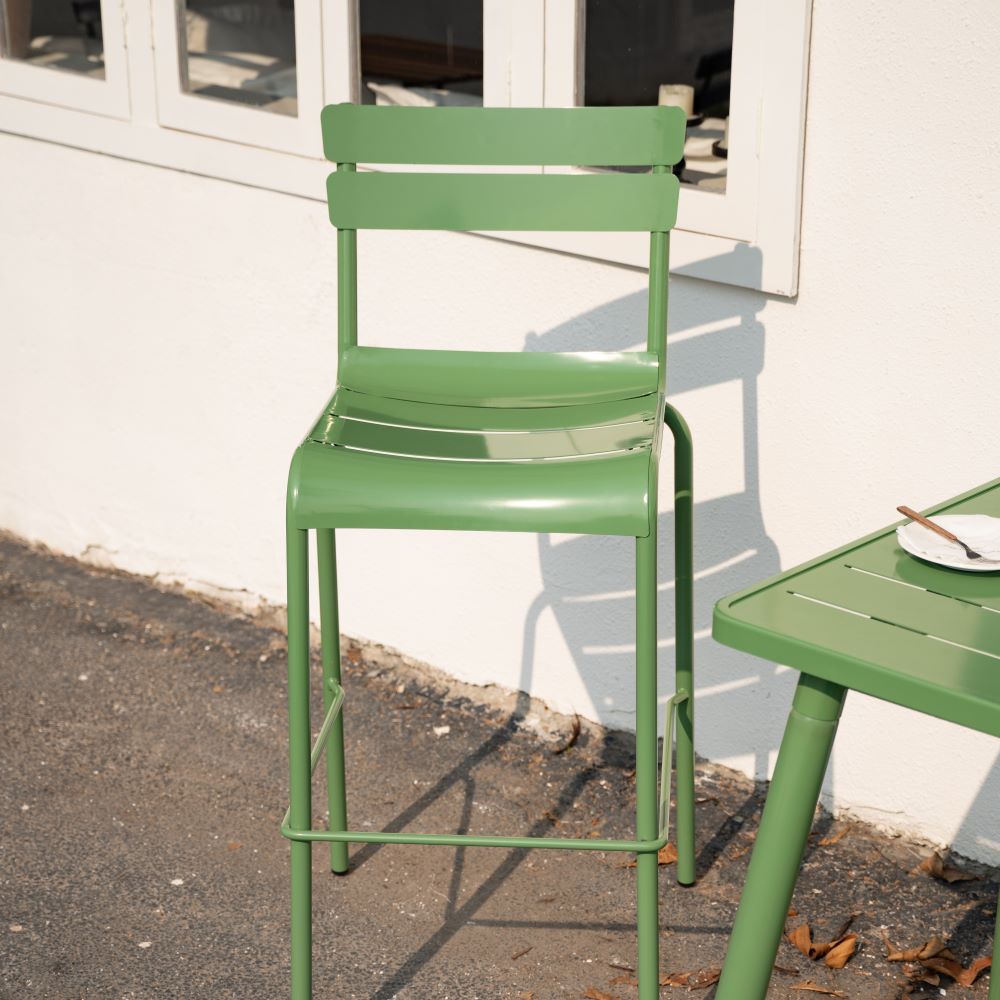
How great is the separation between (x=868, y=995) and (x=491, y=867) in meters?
0.66

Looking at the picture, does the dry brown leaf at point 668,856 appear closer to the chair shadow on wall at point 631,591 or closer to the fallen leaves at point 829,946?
the chair shadow on wall at point 631,591

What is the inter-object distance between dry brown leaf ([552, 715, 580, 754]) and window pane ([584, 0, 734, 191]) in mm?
1044

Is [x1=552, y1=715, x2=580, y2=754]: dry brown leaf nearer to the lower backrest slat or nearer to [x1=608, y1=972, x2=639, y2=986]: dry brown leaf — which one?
[x1=608, y1=972, x2=639, y2=986]: dry brown leaf

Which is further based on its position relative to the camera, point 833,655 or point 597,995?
point 597,995

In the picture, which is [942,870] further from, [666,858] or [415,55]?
[415,55]

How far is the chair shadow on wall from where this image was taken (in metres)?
2.61

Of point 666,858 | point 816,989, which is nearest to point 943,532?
point 816,989

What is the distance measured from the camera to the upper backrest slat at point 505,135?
2.16 metres

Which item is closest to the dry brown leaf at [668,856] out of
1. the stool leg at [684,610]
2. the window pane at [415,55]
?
the stool leg at [684,610]

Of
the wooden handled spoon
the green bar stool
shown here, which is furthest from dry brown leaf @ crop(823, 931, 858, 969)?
the wooden handled spoon

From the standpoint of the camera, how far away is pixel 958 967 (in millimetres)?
2357

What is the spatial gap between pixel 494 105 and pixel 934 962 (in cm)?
161

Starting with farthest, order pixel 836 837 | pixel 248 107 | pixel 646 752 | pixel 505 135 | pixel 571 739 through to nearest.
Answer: pixel 248 107 → pixel 571 739 → pixel 836 837 → pixel 505 135 → pixel 646 752

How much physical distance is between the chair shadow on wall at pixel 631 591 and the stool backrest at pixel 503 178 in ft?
1.36
